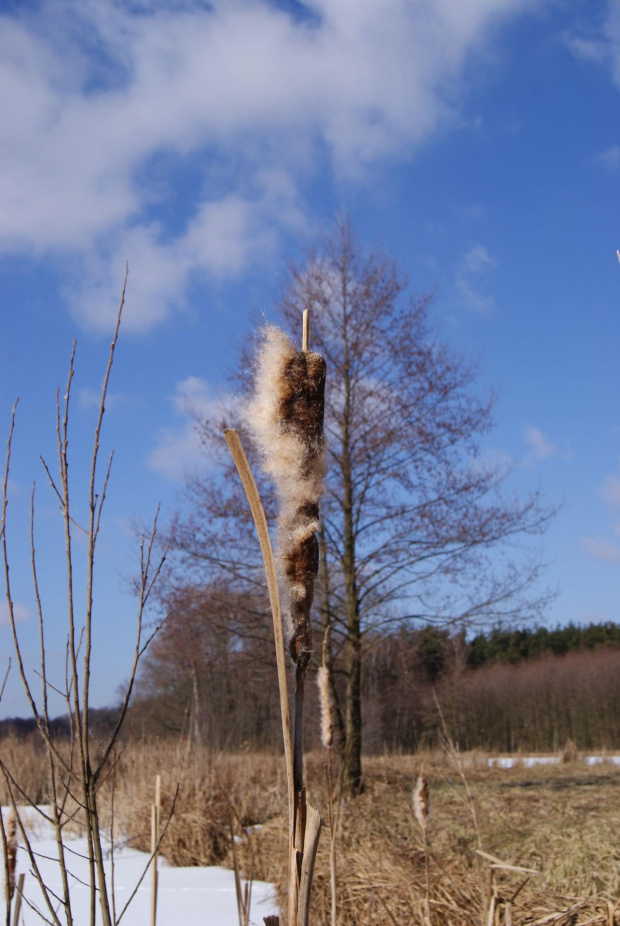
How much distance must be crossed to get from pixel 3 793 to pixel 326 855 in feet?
28.0

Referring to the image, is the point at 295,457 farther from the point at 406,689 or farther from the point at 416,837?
the point at 406,689

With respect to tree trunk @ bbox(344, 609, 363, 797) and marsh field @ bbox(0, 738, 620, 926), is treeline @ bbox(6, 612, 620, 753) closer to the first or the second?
tree trunk @ bbox(344, 609, 363, 797)

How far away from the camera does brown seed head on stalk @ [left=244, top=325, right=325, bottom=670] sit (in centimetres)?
95

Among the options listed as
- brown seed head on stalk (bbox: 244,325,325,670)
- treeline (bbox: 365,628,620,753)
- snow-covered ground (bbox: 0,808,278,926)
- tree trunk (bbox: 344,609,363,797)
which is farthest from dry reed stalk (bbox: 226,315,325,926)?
treeline (bbox: 365,628,620,753)

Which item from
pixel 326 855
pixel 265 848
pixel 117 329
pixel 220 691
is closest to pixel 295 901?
pixel 117 329

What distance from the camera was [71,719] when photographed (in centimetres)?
128

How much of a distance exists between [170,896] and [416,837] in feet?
5.70

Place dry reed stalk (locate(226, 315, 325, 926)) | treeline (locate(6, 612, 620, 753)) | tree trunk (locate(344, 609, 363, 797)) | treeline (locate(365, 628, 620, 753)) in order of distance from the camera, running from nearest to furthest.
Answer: dry reed stalk (locate(226, 315, 325, 926))
tree trunk (locate(344, 609, 363, 797))
treeline (locate(6, 612, 620, 753))
treeline (locate(365, 628, 620, 753))

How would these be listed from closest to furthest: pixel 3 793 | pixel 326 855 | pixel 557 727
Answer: pixel 326 855 < pixel 3 793 < pixel 557 727

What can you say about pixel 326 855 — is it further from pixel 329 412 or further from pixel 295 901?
pixel 329 412

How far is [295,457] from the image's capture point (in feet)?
3.18

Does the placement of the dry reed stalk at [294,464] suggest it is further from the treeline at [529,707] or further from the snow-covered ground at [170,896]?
the treeline at [529,707]

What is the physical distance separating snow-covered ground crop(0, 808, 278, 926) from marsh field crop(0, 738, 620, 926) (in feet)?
0.72

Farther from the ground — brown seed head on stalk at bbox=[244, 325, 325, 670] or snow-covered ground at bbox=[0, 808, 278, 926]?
brown seed head on stalk at bbox=[244, 325, 325, 670]
